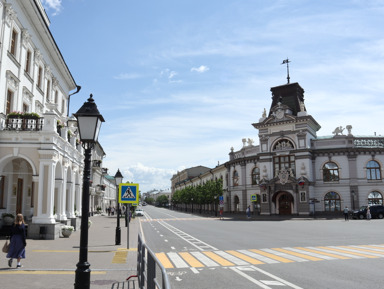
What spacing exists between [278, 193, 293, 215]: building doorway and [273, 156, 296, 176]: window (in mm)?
3421

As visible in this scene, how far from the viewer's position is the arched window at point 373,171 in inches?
1892

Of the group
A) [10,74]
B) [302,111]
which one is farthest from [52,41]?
[302,111]

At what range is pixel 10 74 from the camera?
20594 mm

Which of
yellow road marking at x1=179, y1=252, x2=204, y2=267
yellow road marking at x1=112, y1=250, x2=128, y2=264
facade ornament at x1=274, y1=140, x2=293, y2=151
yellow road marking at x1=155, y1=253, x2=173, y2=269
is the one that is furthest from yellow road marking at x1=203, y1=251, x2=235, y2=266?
facade ornament at x1=274, y1=140, x2=293, y2=151

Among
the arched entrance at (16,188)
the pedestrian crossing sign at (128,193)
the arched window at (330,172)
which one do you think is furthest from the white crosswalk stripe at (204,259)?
the arched window at (330,172)

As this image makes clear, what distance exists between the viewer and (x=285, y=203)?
167 ft

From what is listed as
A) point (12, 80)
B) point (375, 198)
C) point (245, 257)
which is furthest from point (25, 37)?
point (375, 198)

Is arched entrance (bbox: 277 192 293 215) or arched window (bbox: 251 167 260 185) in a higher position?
arched window (bbox: 251 167 260 185)

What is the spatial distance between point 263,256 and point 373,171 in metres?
41.6

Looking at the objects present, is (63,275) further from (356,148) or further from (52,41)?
(356,148)

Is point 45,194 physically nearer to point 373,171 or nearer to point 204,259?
point 204,259

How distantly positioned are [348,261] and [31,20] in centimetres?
2422

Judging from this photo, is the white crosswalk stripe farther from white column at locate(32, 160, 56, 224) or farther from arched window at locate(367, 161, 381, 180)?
arched window at locate(367, 161, 381, 180)

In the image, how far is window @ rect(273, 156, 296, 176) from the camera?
50.8 m
